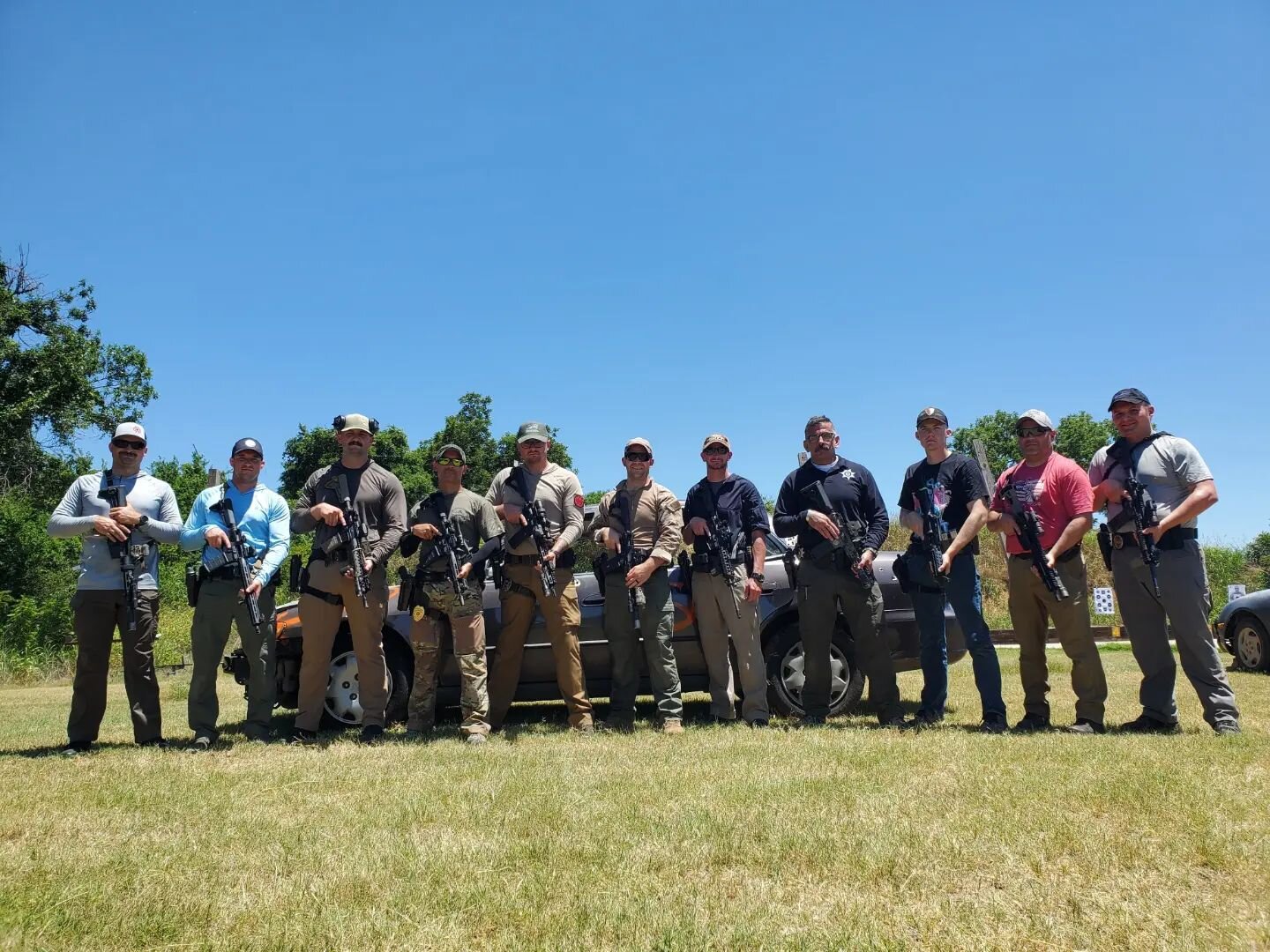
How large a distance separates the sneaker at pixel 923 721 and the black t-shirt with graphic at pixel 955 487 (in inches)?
47.3

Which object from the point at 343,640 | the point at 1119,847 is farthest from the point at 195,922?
the point at 343,640

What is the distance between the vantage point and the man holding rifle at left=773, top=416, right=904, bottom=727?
573cm

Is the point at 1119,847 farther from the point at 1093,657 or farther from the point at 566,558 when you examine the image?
the point at 566,558

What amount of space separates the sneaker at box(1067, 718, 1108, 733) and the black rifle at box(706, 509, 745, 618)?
88.9 inches

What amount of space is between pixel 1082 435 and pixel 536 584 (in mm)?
57129

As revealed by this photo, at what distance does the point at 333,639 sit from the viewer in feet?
19.0

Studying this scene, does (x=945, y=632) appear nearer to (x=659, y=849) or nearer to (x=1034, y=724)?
(x=1034, y=724)

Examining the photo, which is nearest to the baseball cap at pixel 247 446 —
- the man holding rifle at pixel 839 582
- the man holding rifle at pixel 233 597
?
the man holding rifle at pixel 233 597

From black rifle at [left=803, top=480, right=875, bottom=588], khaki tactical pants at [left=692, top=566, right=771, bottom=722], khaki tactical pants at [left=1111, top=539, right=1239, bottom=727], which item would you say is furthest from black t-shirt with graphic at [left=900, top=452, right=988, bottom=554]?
khaki tactical pants at [left=692, top=566, right=771, bottom=722]

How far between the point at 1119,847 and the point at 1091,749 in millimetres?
1831

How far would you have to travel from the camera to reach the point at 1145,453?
534 cm

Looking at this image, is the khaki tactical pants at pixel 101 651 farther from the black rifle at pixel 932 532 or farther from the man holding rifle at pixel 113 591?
the black rifle at pixel 932 532

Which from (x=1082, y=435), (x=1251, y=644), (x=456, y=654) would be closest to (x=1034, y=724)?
(x=456, y=654)

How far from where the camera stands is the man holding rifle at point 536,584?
18.9 ft
